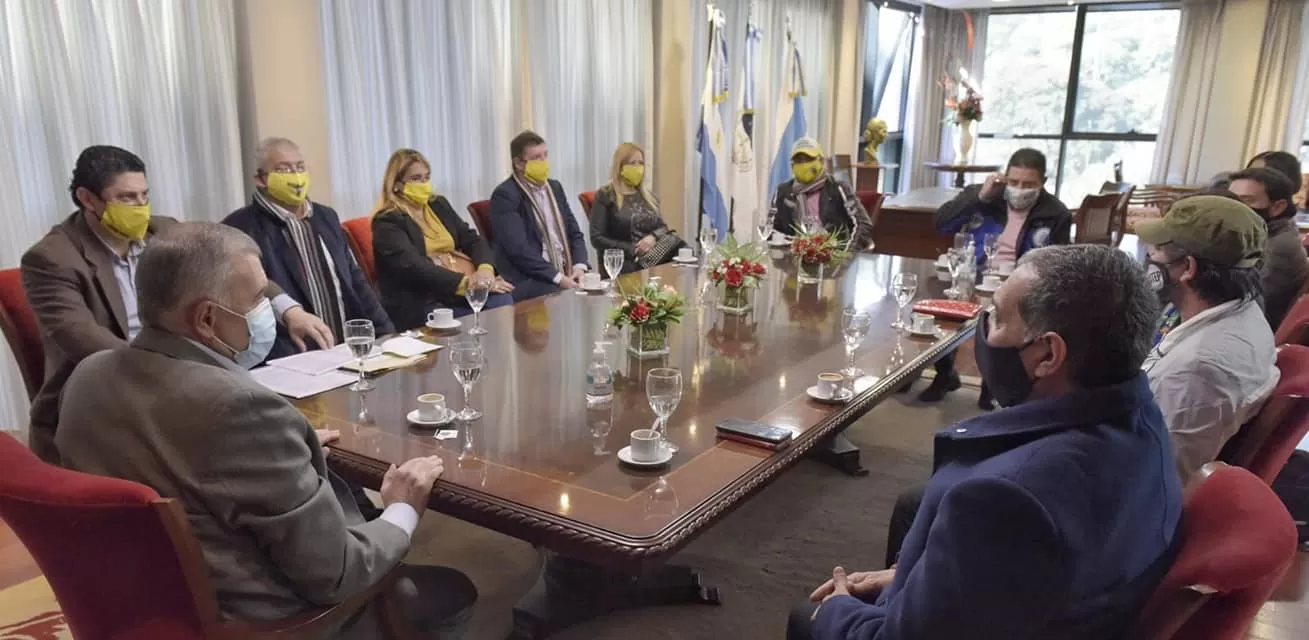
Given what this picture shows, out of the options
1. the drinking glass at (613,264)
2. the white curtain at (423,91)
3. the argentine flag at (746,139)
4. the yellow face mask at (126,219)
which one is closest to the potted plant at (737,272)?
the drinking glass at (613,264)

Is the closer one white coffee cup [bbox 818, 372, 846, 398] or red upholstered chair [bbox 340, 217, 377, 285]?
white coffee cup [bbox 818, 372, 846, 398]

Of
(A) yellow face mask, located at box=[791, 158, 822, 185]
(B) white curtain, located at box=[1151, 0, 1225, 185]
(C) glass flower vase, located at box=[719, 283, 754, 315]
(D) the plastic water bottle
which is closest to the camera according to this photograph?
(D) the plastic water bottle

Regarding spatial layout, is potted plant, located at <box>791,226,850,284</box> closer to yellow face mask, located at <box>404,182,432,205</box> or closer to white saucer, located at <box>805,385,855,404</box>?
white saucer, located at <box>805,385,855,404</box>

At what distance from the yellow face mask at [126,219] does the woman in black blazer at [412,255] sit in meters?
1.00

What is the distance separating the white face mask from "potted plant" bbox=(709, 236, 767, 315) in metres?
1.55

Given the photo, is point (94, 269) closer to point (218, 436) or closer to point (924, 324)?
point (218, 436)

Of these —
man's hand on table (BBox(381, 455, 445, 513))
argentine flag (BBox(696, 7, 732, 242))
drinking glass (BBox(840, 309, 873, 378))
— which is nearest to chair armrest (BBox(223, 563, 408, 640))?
man's hand on table (BBox(381, 455, 445, 513))

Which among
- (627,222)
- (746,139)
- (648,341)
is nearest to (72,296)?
(648,341)

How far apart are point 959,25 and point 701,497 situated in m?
9.23

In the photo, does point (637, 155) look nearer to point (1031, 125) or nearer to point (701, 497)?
point (701, 497)

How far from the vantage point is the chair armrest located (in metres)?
1.26

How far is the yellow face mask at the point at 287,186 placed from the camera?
2787 mm

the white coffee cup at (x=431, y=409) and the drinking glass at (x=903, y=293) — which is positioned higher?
the drinking glass at (x=903, y=293)

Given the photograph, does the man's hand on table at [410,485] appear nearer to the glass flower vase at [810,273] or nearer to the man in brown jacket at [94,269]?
the man in brown jacket at [94,269]
